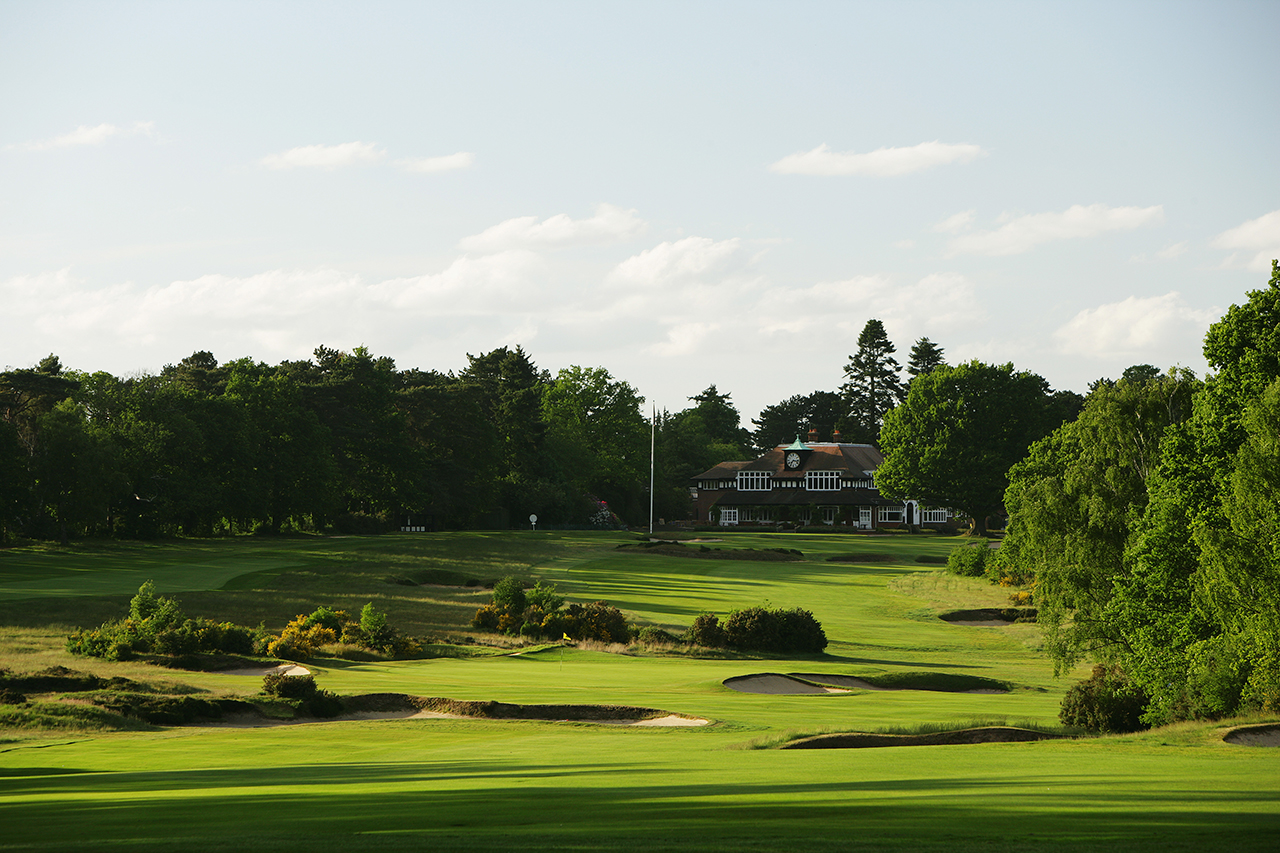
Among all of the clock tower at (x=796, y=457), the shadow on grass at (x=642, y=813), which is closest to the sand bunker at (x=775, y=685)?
the shadow on grass at (x=642, y=813)

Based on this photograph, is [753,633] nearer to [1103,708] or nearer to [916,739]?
[1103,708]

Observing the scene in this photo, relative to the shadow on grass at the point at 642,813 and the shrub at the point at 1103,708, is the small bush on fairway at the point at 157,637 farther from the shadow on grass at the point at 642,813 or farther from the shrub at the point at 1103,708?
the shrub at the point at 1103,708

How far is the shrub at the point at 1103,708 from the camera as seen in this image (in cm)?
1811

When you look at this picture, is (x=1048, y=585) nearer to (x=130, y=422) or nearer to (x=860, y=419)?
(x=130, y=422)

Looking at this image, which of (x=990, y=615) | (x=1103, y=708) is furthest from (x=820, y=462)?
(x=1103, y=708)

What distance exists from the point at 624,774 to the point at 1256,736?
906 cm

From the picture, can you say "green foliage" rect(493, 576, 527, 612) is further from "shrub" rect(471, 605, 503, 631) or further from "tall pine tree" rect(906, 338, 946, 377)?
"tall pine tree" rect(906, 338, 946, 377)

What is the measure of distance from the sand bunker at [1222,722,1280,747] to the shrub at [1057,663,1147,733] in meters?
3.46

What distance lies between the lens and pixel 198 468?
68.2 m

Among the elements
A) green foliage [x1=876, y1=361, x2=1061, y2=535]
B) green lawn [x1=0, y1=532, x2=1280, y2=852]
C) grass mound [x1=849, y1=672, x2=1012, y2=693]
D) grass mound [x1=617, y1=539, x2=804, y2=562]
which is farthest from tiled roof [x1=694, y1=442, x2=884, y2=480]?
grass mound [x1=849, y1=672, x2=1012, y2=693]

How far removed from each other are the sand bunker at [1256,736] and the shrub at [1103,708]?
Answer: 346cm

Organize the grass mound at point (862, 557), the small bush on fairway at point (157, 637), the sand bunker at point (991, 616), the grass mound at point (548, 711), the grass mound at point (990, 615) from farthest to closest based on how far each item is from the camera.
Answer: the grass mound at point (862, 557) < the grass mound at point (990, 615) < the sand bunker at point (991, 616) < the small bush on fairway at point (157, 637) < the grass mound at point (548, 711)

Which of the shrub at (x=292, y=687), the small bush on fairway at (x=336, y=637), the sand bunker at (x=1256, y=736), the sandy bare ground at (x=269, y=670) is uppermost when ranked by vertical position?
the sand bunker at (x=1256, y=736)

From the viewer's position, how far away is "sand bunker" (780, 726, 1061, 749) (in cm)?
1489
